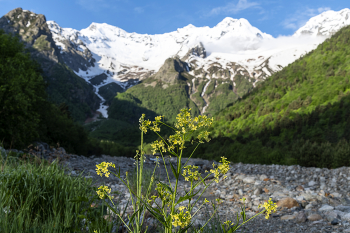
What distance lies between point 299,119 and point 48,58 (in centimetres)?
17205

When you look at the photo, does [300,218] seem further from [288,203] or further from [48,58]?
[48,58]

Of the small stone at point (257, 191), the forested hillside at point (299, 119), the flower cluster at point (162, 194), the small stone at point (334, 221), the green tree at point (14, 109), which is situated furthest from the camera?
the forested hillside at point (299, 119)

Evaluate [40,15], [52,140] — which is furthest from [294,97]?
[40,15]

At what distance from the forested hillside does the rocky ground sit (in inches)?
142

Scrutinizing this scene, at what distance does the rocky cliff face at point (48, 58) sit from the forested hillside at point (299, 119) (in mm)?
119910

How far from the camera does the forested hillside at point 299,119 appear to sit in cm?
→ 1356

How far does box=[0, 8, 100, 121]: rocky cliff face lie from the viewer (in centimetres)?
13625

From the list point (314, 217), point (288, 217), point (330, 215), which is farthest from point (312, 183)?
point (288, 217)

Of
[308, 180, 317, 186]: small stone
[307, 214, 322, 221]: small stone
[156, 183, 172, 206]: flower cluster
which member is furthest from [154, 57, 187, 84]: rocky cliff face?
[156, 183, 172, 206]: flower cluster

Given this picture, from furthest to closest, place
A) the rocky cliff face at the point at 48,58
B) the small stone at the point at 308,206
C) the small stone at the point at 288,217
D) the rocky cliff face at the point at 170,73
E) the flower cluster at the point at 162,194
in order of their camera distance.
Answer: the rocky cliff face at the point at 170,73 → the rocky cliff face at the point at 48,58 → the small stone at the point at 308,206 → the small stone at the point at 288,217 → the flower cluster at the point at 162,194

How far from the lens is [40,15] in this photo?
6324 inches

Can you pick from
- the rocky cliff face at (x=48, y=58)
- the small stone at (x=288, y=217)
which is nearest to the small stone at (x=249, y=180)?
the small stone at (x=288, y=217)

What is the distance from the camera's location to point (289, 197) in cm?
560

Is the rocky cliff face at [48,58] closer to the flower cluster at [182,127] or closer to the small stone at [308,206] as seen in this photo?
the small stone at [308,206]
